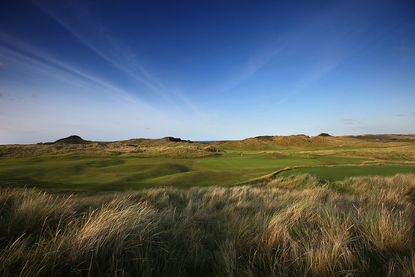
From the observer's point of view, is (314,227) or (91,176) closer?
(314,227)

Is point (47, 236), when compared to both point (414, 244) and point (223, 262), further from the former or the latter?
point (414, 244)

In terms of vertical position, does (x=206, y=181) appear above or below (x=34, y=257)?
below

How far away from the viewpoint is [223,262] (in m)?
2.85

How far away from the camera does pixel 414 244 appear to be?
3568mm

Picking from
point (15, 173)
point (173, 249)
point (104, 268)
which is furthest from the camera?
point (15, 173)

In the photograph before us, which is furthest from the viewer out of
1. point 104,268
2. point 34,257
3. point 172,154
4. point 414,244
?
point 172,154

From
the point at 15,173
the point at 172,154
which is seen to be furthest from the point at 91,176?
the point at 172,154

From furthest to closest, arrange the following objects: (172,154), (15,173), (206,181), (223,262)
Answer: (172,154) < (15,173) < (206,181) < (223,262)

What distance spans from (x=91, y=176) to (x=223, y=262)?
2063 cm

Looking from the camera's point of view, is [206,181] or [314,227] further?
[206,181]

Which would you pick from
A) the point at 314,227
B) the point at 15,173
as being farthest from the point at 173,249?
the point at 15,173

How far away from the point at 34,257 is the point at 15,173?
2260cm

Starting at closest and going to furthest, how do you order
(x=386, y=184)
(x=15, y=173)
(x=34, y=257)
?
1. (x=34, y=257)
2. (x=386, y=184)
3. (x=15, y=173)

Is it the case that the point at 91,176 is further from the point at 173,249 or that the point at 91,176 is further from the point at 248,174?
the point at 173,249
